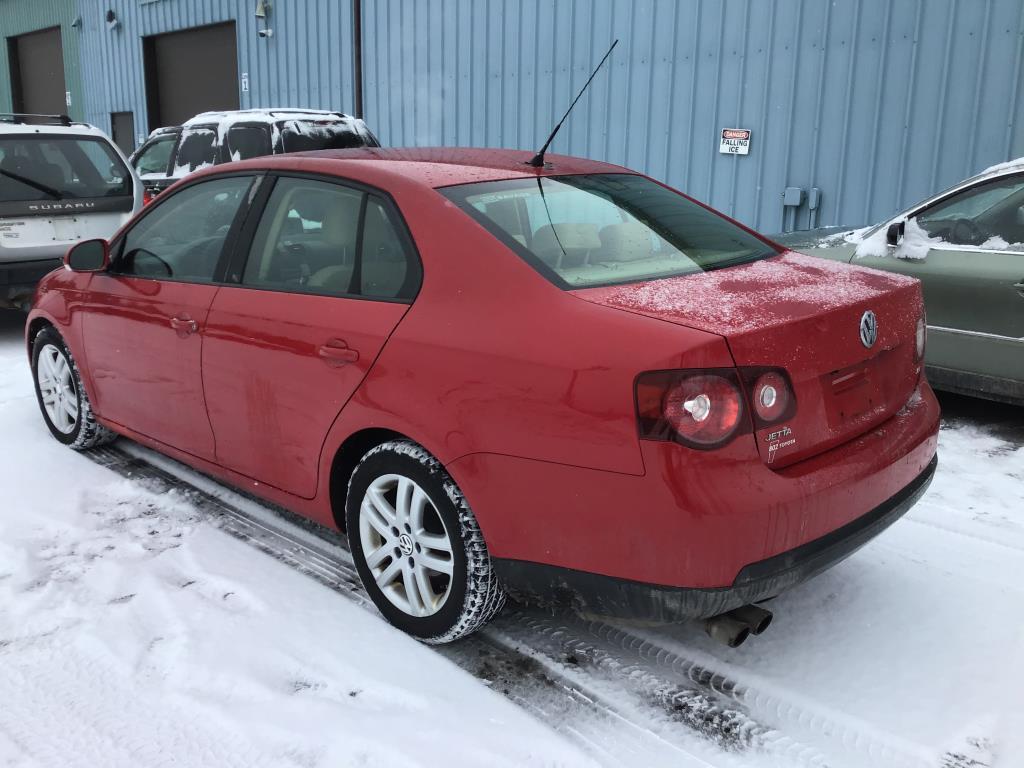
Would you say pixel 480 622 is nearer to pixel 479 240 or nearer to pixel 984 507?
pixel 479 240

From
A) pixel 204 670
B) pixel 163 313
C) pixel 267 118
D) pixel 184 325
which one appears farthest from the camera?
pixel 267 118

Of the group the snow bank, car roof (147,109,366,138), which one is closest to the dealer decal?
the snow bank

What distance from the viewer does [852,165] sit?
28.6ft

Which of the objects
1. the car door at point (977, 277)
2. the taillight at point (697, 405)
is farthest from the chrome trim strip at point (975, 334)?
the taillight at point (697, 405)

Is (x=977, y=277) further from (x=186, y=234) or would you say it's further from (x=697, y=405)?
(x=186, y=234)

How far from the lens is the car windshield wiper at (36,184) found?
23.3 ft

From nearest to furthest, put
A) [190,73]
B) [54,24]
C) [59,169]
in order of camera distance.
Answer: [59,169] < [190,73] < [54,24]

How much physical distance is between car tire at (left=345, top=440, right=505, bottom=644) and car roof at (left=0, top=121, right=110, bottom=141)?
600 centimetres

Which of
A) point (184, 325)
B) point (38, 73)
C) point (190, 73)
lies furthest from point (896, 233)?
point (38, 73)

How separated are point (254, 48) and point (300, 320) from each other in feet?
44.3

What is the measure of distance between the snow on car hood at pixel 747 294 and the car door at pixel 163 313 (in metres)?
1.81

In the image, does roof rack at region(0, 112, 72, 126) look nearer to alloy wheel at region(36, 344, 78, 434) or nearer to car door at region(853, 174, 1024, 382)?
alloy wheel at region(36, 344, 78, 434)

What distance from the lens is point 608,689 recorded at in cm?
267

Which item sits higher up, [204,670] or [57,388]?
[57,388]
